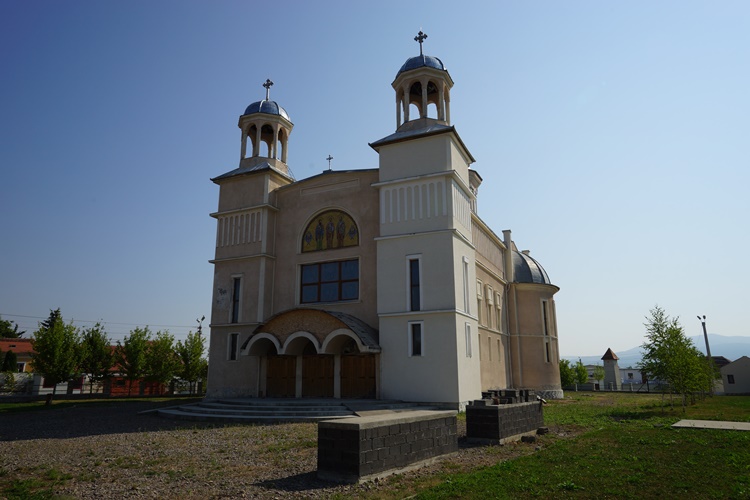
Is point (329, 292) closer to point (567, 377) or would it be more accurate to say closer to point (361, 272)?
point (361, 272)

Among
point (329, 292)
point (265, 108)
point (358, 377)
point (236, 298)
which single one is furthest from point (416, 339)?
point (265, 108)

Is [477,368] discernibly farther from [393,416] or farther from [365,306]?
[393,416]

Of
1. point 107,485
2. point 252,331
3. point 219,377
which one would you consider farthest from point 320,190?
point 107,485

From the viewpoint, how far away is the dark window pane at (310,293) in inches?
999

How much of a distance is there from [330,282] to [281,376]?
5.06m

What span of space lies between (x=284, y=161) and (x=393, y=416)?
2289 cm

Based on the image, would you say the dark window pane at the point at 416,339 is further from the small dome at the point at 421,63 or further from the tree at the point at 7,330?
the tree at the point at 7,330

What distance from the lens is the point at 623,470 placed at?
8539 mm

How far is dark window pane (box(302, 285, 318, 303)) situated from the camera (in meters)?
25.4

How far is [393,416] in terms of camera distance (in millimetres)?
9336

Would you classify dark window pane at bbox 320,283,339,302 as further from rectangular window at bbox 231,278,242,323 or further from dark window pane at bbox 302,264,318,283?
rectangular window at bbox 231,278,242,323

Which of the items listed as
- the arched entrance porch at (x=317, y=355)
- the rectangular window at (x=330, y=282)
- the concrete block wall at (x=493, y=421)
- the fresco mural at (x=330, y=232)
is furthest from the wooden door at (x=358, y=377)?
the concrete block wall at (x=493, y=421)

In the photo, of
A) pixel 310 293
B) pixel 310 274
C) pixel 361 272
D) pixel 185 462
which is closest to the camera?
pixel 185 462

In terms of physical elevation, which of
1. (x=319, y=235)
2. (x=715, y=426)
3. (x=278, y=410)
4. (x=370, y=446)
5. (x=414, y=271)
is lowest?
(x=715, y=426)
